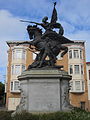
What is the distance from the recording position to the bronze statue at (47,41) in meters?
12.6

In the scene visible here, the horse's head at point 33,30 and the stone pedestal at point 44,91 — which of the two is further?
the horse's head at point 33,30

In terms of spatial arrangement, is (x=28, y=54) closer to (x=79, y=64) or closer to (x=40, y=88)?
(x=79, y=64)

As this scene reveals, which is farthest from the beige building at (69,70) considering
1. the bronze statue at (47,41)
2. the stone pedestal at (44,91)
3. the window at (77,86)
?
the stone pedestal at (44,91)

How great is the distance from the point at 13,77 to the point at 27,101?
128 feet

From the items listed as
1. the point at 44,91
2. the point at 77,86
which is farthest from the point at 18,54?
the point at 44,91

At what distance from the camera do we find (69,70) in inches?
1957

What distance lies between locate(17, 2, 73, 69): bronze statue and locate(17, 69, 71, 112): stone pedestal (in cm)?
103

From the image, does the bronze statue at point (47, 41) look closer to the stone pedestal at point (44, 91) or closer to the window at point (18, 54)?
the stone pedestal at point (44, 91)

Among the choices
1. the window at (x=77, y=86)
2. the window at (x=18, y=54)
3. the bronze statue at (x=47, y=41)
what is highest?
the window at (x=18, y=54)

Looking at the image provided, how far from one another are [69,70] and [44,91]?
38779mm

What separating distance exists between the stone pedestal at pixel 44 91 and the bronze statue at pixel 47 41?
103cm

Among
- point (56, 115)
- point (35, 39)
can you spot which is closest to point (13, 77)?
point (35, 39)

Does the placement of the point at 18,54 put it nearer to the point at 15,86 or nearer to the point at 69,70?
the point at 15,86

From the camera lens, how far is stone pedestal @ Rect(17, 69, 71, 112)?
11194 millimetres
